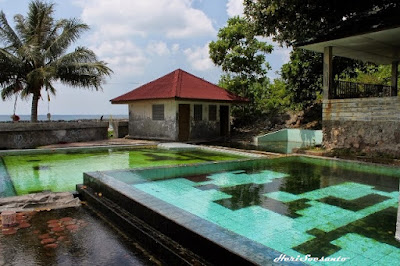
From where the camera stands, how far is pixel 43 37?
54.6 ft

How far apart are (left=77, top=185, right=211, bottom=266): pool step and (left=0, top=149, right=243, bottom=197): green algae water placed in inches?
79.0

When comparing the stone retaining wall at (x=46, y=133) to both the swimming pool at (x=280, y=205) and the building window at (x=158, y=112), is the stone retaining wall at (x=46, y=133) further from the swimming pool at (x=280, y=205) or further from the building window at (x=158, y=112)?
the swimming pool at (x=280, y=205)

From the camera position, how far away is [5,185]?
692 centimetres

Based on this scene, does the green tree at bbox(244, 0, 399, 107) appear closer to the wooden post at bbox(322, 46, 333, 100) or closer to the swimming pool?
the wooden post at bbox(322, 46, 333, 100)

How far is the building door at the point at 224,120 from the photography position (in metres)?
19.3

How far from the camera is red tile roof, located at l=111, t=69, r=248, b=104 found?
53.9 ft

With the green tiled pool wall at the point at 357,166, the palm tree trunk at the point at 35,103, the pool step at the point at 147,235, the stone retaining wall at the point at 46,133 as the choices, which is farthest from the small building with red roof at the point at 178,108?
the pool step at the point at 147,235

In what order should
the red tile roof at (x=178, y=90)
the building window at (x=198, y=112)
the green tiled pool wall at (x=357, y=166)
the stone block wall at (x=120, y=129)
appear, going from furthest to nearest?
the stone block wall at (x=120, y=129)
the building window at (x=198, y=112)
the red tile roof at (x=178, y=90)
the green tiled pool wall at (x=357, y=166)

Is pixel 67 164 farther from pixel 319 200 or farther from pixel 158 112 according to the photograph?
pixel 158 112

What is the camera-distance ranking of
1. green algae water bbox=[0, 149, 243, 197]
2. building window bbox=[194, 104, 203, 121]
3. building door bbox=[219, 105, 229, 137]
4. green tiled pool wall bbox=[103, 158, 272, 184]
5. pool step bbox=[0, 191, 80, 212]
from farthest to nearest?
building door bbox=[219, 105, 229, 137], building window bbox=[194, 104, 203, 121], green algae water bbox=[0, 149, 243, 197], green tiled pool wall bbox=[103, 158, 272, 184], pool step bbox=[0, 191, 80, 212]

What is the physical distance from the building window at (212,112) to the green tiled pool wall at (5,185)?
11.2 m

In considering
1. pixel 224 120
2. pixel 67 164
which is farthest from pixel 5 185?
pixel 224 120

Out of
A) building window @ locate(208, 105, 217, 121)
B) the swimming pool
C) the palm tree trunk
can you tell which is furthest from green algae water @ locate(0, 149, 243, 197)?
the palm tree trunk

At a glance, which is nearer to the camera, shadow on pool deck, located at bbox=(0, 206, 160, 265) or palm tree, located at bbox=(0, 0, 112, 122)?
shadow on pool deck, located at bbox=(0, 206, 160, 265)
